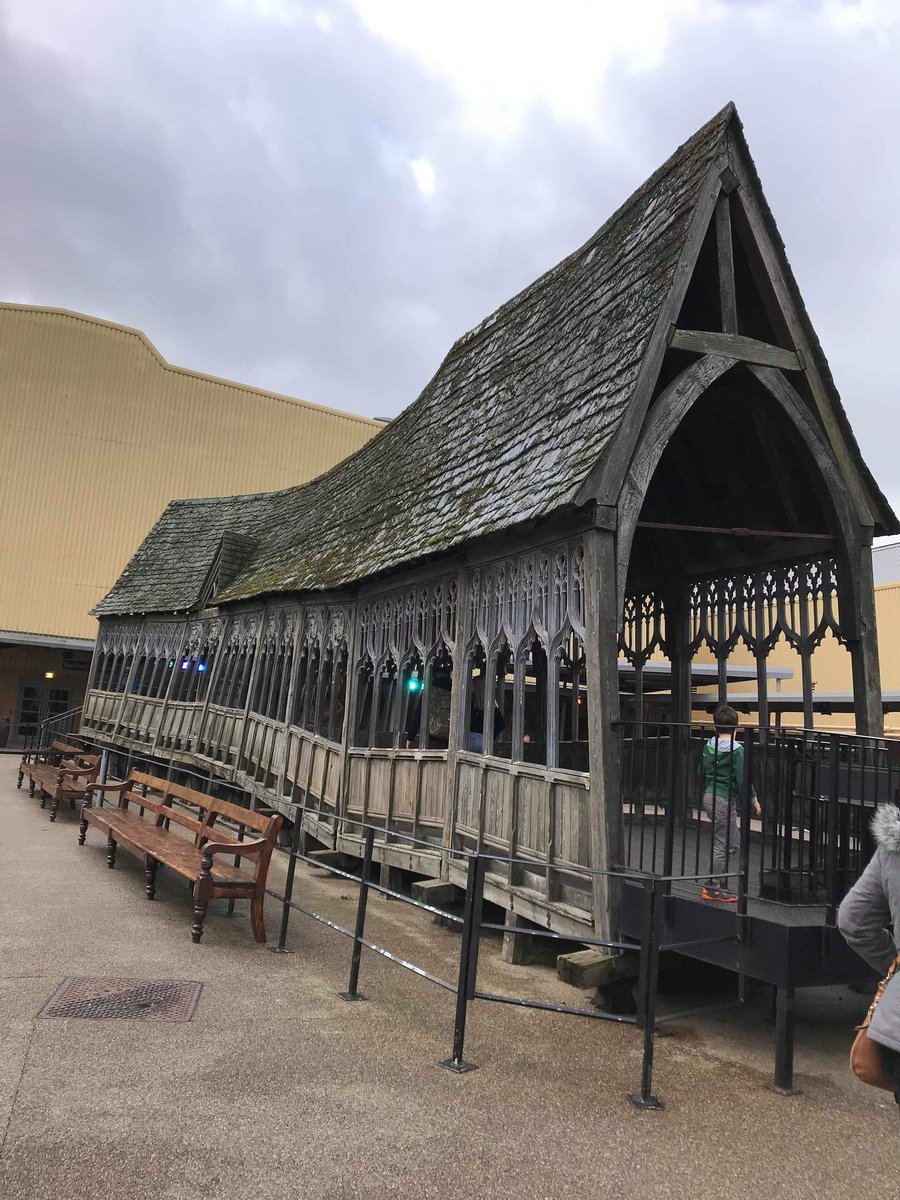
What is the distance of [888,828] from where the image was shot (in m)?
3.41

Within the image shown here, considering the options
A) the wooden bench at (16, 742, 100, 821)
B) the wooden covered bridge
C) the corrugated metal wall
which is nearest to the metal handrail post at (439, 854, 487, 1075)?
the wooden covered bridge

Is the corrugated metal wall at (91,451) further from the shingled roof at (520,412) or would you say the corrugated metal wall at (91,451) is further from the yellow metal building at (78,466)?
the shingled roof at (520,412)

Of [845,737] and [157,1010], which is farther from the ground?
[845,737]

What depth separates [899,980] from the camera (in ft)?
10.7

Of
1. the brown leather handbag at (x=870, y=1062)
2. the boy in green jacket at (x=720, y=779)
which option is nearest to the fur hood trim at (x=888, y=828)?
the brown leather handbag at (x=870, y=1062)

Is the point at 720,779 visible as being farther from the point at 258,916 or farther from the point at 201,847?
the point at 201,847

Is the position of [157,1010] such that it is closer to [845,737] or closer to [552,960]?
[552,960]

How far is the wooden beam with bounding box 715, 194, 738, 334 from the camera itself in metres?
7.31

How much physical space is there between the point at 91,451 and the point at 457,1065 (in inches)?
1199

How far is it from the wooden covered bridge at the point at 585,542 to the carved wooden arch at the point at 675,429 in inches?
0.9

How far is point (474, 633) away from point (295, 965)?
3.26 m

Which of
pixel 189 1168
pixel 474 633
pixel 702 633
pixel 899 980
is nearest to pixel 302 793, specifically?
pixel 474 633

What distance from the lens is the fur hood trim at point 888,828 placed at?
11.1ft

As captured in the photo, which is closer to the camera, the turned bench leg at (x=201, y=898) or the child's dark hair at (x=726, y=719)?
the child's dark hair at (x=726, y=719)
